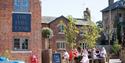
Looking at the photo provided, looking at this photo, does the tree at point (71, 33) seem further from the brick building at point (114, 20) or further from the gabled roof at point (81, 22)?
the brick building at point (114, 20)

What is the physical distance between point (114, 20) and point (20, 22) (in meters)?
45.8

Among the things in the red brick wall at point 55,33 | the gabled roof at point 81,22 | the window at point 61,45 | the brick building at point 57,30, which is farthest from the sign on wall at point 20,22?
the gabled roof at point 81,22

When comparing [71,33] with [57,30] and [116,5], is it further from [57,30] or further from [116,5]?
[116,5]

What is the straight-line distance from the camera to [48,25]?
6731 centimetres

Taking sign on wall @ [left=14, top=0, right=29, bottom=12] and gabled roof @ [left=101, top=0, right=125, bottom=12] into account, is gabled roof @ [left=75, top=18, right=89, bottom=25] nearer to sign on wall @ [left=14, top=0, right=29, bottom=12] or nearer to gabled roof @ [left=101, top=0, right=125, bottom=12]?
gabled roof @ [left=101, top=0, right=125, bottom=12]

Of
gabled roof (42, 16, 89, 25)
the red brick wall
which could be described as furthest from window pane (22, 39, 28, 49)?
gabled roof (42, 16, 89, 25)

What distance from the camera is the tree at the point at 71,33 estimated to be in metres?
64.9

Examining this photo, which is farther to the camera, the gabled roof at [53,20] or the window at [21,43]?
the gabled roof at [53,20]

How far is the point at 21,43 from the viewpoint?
34.1m

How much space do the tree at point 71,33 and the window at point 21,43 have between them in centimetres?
3047

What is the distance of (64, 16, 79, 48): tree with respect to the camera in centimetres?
6494

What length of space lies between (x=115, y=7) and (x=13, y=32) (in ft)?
150

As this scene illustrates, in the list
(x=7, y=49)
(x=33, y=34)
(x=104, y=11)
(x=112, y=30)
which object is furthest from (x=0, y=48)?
(x=104, y=11)

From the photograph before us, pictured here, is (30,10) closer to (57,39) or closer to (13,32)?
(13,32)
